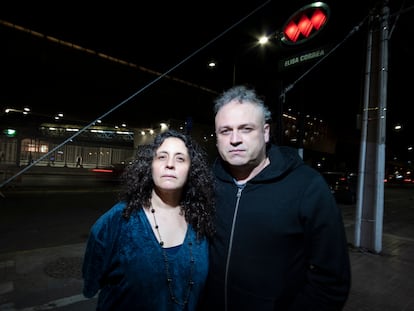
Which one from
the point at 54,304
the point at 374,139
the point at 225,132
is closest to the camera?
the point at 225,132

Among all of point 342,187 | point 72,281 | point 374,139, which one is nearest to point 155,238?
point 72,281

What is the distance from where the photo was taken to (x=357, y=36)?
6.12 meters

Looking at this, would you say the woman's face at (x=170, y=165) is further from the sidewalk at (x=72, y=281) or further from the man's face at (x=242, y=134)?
the sidewalk at (x=72, y=281)

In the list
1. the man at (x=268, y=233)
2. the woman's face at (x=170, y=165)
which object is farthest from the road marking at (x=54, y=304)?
the woman's face at (x=170, y=165)

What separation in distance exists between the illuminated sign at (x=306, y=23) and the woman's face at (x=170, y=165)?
415cm

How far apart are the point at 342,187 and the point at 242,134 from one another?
573 inches

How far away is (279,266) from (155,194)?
980 millimetres

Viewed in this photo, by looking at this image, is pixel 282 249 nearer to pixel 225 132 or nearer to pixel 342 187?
pixel 225 132

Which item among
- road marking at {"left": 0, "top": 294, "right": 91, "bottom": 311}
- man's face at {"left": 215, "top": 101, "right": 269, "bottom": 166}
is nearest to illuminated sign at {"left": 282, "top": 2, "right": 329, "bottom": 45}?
man's face at {"left": 215, "top": 101, "right": 269, "bottom": 166}

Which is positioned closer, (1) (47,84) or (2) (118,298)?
(2) (118,298)

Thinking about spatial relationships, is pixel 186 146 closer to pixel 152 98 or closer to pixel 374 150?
pixel 374 150

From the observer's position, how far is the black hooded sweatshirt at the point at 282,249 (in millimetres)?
1589

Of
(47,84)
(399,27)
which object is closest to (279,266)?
(399,27)

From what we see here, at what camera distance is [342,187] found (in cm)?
1445
